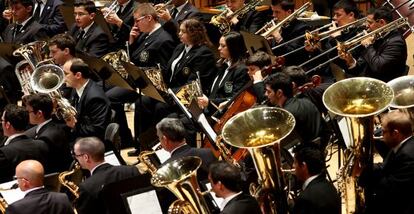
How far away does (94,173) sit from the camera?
5.82 metres

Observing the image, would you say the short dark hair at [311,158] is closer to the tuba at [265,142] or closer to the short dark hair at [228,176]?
the tuba at [265,142]

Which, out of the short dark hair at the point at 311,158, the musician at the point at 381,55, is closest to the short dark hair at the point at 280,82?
the short dark hair at the point at 311,158

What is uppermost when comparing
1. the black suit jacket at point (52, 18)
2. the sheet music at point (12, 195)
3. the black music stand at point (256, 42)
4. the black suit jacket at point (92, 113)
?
the black music stand at point (256, 42)

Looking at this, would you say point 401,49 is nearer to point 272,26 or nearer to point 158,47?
point 272,26

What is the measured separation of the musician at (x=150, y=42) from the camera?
8.60 m

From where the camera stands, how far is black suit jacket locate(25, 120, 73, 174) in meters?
6.66

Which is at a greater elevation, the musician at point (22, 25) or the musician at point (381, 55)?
the musician at point (381, 55)

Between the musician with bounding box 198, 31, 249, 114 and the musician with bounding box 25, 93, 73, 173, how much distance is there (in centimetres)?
136

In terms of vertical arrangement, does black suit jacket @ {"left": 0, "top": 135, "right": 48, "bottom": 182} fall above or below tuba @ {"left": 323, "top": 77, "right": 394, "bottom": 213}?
below

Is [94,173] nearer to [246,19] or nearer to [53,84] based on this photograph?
[53,84]

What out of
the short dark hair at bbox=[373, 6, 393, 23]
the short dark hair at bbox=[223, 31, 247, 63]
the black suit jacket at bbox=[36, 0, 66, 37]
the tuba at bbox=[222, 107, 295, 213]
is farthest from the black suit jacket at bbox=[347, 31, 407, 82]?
the black suit jacket at bbox=[36, 0, 66, 37]

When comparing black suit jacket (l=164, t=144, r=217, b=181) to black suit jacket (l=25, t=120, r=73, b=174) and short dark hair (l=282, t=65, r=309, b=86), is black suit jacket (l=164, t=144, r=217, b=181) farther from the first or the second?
black suit jacket (l=25, t=120, r=73, b=174)

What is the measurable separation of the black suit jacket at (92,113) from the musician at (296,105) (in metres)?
1.69

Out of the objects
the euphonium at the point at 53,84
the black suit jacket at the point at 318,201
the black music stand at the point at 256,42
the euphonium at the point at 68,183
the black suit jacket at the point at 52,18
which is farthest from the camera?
the black suit jacket at the point at 52,18
